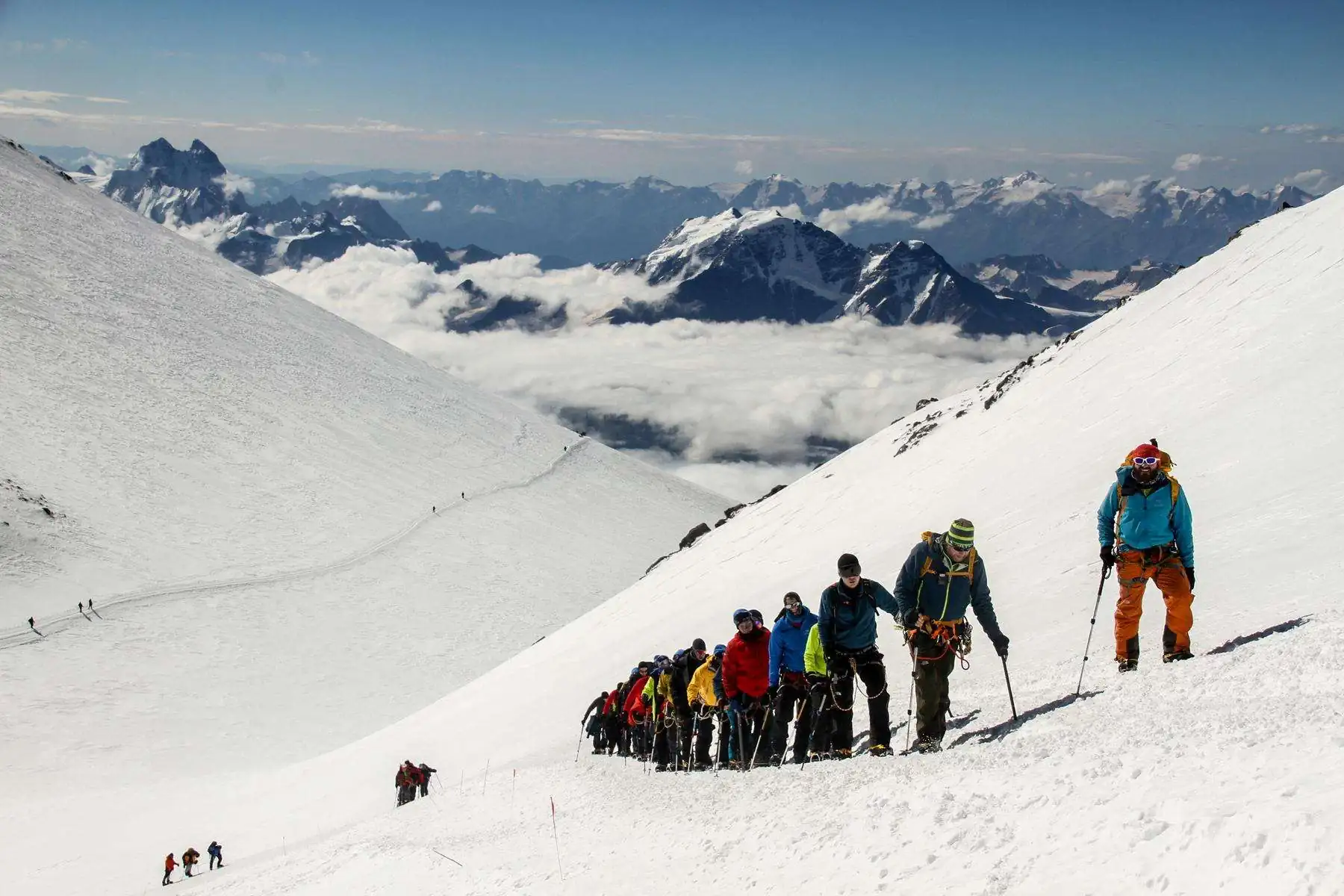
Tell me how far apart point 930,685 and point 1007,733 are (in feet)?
3.27

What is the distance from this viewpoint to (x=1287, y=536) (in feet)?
45.3

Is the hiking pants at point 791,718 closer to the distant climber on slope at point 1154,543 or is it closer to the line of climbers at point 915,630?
the line of climbers at point 915,630

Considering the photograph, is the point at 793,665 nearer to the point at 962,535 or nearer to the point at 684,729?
the point at 962,535

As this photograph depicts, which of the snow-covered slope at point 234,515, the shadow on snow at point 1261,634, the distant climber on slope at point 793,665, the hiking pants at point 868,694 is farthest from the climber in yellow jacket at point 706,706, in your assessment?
the snow-covered slope at point 234,515

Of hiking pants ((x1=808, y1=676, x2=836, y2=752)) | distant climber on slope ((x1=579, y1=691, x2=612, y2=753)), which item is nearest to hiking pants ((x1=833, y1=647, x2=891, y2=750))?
hiking pants ((x1=808, y1=676, x2=836, y2=752))

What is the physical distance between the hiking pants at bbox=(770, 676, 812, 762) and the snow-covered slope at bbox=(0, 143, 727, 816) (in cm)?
3688

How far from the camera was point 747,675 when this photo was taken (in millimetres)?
12547

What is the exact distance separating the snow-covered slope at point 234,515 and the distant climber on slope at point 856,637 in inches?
1522

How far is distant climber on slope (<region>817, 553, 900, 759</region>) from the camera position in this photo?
34.9ft

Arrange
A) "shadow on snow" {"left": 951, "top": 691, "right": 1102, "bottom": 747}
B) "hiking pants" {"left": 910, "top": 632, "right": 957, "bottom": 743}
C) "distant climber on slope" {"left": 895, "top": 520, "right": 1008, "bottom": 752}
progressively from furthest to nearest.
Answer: "hiking pants" {"left": 910, "top": 632, "right": 957, "bottom": 743} → "distant climber on slope" {"left": 895, "top": 520, "right": 1008, "bottom": 752} → "shadow on snow" {"left": 951, "top": 691, "right": 1102, "bottom": 747}

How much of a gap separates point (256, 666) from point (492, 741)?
A: 1437 inches

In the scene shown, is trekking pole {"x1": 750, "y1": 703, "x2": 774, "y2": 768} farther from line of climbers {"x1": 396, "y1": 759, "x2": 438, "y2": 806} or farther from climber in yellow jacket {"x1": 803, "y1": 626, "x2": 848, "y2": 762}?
line of climbers {"x1": 396, "y1": 759, "x2": 438, "y2": 806}

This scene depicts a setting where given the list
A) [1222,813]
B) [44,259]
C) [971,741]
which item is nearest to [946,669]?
[971,741]

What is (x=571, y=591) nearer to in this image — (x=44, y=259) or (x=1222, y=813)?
(x=1222, y=813)
